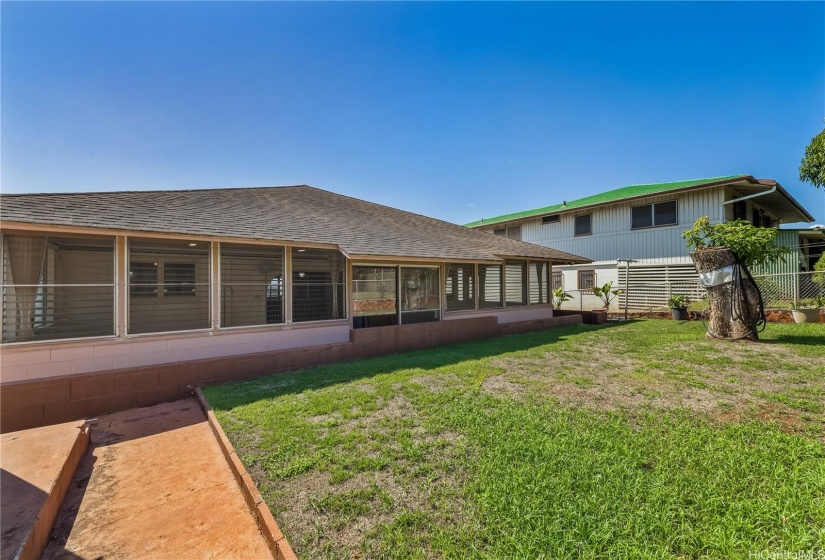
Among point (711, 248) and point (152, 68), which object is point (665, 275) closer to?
point (711, 248)

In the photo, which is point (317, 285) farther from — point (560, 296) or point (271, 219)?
point (560, 296)

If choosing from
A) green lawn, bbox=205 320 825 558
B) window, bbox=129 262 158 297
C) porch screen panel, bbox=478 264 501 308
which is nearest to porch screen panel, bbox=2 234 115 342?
window, bbox=129 262 158 297

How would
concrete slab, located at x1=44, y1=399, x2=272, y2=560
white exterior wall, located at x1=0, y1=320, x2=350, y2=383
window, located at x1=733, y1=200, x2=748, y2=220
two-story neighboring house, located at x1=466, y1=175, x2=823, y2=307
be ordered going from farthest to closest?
1. window, located at x1=733, y1=200, x2=748, y2=220
2. two-story neighboring house, located at x1=466, y1=175, x2=823, y2=307
3. white exterior wall, located at x1=0, y1=320, x2=350, y2=383
4. concrete slab, located at x1=44, y1=399, x2=272, y2=560

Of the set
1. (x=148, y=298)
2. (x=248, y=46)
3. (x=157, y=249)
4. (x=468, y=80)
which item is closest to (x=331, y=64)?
(x=248, y=46)

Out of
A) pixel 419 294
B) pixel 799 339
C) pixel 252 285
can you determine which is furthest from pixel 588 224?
pixel 252 285

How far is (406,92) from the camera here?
36.7 feet

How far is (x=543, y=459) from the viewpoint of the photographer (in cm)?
320

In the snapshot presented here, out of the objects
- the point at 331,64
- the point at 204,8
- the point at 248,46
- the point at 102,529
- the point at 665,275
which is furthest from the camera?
the point at 665,275

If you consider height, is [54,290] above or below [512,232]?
below

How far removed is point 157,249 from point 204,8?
5.53 m

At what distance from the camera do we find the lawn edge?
2.33 meters

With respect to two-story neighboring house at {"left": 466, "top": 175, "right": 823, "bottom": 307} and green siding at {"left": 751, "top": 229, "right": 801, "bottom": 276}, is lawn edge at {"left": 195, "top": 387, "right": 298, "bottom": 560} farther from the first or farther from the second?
green siding at {"left": 751, "top": 229, "right": 801, "bottom": 276}

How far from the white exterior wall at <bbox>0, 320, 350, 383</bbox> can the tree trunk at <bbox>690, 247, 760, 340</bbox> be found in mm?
10312

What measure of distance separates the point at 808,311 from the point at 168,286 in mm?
18681
